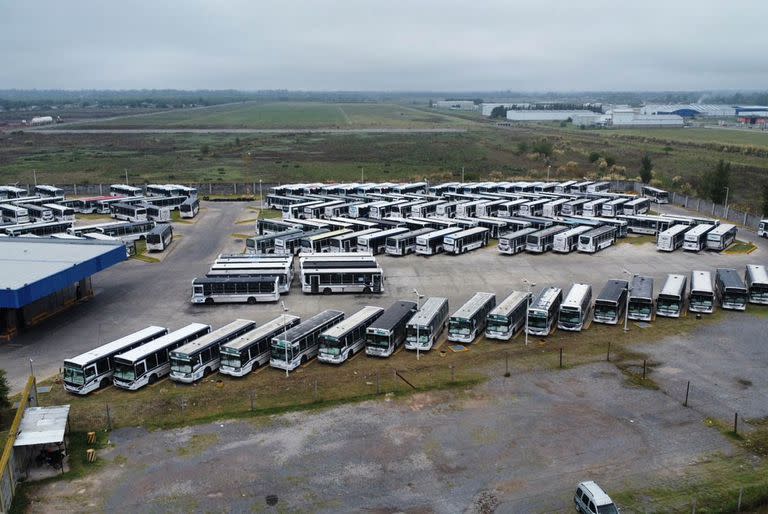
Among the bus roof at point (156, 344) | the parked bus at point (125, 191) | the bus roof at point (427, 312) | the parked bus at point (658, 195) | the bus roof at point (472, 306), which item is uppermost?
the parked bus at point (125, 191)

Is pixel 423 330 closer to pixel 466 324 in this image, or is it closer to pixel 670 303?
pixel 466 324

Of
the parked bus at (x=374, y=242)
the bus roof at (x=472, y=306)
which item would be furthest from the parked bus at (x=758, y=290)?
the parked bus at (x=374, y=242)

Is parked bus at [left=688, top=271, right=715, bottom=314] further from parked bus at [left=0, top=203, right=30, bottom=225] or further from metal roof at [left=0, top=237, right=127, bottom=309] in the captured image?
parked bus at [left=0, top=203, right=30, bottom=225]

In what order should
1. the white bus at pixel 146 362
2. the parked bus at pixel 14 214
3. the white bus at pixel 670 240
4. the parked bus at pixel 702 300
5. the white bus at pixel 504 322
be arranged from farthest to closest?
the parked bus at pixel 14 214 < the white bus at pixel 670 240 < the parked bus at pixel 702 300 < the white bus at pixel 504 322 < the white bus at pixel 146 362

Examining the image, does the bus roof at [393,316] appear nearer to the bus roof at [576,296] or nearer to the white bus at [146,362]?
the bus roof at [576,296]

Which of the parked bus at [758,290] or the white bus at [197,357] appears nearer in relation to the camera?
the white bus at [197,357]

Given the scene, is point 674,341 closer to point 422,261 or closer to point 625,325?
point 625,325

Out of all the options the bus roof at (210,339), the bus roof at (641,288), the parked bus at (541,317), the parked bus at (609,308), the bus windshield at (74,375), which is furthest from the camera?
the bus roof at (641,288)

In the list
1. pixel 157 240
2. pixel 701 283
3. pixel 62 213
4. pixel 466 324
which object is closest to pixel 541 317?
pixel 466 324

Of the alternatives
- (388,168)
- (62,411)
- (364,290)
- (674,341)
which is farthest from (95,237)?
(388,168)
